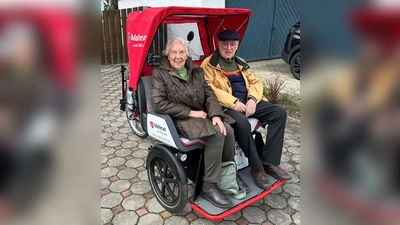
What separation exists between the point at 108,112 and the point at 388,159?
16.5 feet

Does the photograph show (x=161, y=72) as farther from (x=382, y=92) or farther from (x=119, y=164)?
(x=382, y=92)

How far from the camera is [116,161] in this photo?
139 inches

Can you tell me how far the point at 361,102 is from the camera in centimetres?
53

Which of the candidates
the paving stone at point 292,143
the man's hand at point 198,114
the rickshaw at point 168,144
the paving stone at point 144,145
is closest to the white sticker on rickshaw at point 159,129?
the rickshaw at point 168,144

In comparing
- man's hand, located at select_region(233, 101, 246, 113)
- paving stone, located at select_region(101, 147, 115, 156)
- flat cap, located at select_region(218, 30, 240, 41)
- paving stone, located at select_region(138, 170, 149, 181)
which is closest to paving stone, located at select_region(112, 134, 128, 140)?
paving stone, located at select_region(101, 147, 115, 156)

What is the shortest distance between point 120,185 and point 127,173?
0.79ft

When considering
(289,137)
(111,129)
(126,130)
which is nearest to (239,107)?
(289,137)

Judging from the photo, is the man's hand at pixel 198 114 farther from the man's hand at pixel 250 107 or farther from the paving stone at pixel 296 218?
the paving stone at pixel 296 218

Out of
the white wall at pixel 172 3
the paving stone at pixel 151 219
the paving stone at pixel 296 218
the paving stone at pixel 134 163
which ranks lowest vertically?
the paving stone at pixel 296 218

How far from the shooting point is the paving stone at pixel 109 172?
3.25 metres

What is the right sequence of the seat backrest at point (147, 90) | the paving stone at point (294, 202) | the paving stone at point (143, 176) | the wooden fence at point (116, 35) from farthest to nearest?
the wooden fence at point (116, 35) → the paving stone at point (143, 176) → the paving stone at point (294, 202) → the seat backrest at point (147, 90)

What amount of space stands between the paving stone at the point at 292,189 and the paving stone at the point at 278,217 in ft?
1.21

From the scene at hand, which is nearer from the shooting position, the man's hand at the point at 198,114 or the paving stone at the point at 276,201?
the man's hand at the point at 198,114

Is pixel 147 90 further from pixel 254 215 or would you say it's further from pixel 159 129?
pixel 254 215
